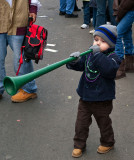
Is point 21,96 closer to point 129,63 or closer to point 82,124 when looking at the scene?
point 82,124

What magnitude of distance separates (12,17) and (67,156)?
1.91 meters

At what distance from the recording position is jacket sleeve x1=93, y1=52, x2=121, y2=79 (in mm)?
3041

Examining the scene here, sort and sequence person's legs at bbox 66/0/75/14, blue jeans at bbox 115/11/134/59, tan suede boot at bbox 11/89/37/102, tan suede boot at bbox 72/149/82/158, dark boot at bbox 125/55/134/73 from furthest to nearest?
person's legs at bbox 66/0/75/14
dark boot at bbox 125/55/134/73
blue jeans at bbox 115/11/134/59
tan suede boot at bbox 11/89/37/102
tan suede boot at bbox 72/149/82/158

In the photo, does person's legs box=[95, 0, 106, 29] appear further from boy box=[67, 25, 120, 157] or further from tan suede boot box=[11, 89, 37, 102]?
boy box=[67, 25, 120, 157]

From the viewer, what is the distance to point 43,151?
3643 millimetres

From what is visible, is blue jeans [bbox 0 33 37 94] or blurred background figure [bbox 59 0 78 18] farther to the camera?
blurred background figure [bbox 59 0 78 18]

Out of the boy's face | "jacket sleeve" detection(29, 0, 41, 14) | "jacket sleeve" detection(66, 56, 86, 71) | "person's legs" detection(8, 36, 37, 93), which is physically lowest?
"person's legs" detection(8, 36, 37, 93)

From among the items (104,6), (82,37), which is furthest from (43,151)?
(82,37)

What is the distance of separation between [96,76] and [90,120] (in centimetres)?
53

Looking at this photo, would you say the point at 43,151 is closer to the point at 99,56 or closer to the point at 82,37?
the point at 99,56

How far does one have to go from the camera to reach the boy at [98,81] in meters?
3.07

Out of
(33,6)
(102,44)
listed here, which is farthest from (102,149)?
(33,6)

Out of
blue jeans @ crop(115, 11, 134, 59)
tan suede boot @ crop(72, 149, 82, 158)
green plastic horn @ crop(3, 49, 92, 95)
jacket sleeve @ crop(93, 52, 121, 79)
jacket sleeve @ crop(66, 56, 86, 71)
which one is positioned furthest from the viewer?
blue jeans @ crop(115, 11, 134, 59)

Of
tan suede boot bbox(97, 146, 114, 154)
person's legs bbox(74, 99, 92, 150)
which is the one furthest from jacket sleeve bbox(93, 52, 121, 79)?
tan suede boot bbox(97, 146, 114, 154)
